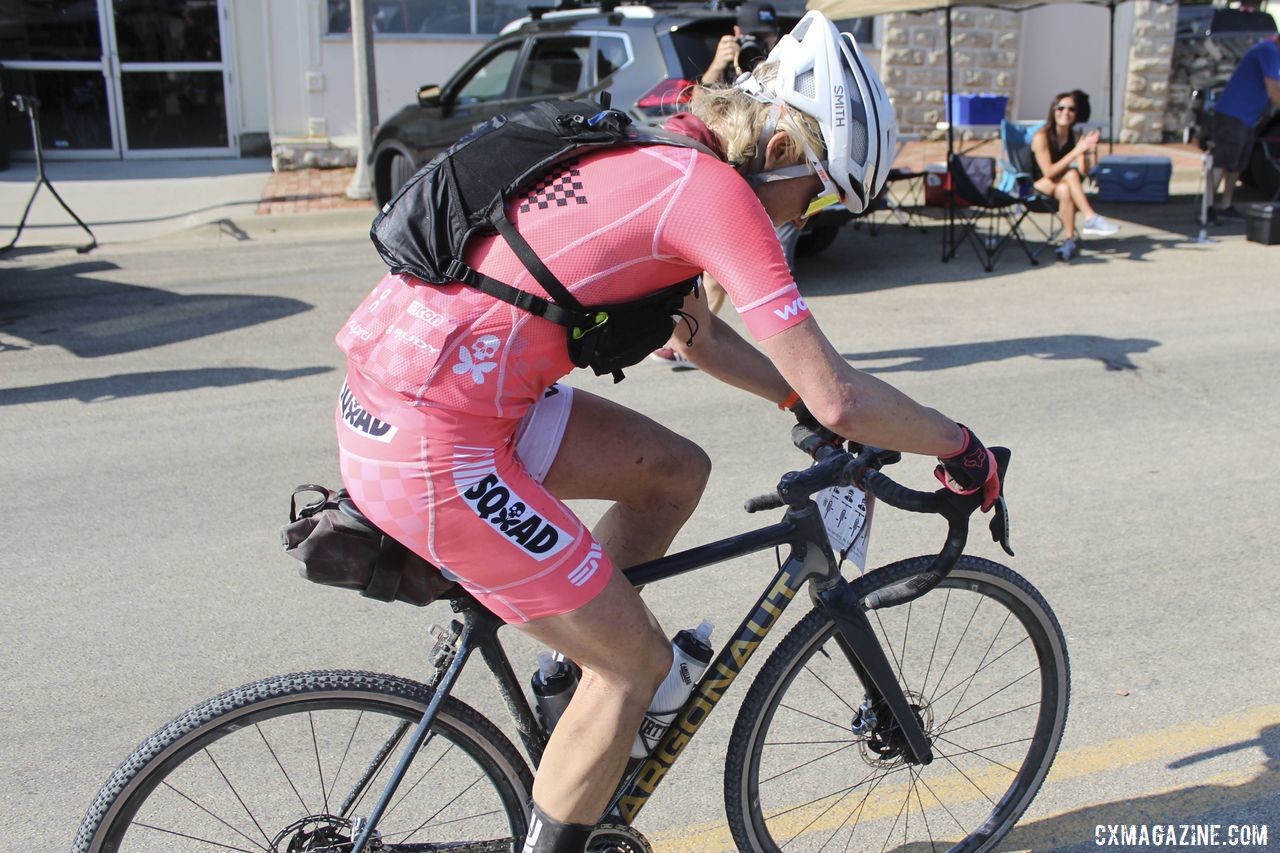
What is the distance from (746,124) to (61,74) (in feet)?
48.1

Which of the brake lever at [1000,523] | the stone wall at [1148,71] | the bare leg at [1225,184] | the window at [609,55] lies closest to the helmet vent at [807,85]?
the brake lever at [1000,523]

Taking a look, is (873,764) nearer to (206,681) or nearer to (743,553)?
(743,553)

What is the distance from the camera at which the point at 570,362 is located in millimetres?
2221

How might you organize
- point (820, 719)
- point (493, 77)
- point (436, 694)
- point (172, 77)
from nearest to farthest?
point (436, 694), point (820, 719), point (493, 77), point (172, 77)

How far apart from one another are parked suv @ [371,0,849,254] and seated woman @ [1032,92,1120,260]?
7.42 ft

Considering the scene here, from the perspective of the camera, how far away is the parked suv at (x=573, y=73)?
8.97m

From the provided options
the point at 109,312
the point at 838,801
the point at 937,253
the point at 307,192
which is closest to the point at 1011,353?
the point at 937,253

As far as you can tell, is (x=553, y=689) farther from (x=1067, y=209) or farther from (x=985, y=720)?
(x=1067, y=209)

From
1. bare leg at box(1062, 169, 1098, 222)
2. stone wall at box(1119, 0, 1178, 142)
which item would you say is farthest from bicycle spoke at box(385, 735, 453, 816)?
stone wall at box(1119, 0, 1178, 142)

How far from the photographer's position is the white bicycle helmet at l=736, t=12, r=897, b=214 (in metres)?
2.25

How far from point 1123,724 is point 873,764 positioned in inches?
41.8

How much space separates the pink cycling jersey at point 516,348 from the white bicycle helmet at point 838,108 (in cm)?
24

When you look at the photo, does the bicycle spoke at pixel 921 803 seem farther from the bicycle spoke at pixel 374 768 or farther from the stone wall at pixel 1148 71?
the stone wall at pixel 1148 71

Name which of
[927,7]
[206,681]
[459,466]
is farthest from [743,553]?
[927,7]
